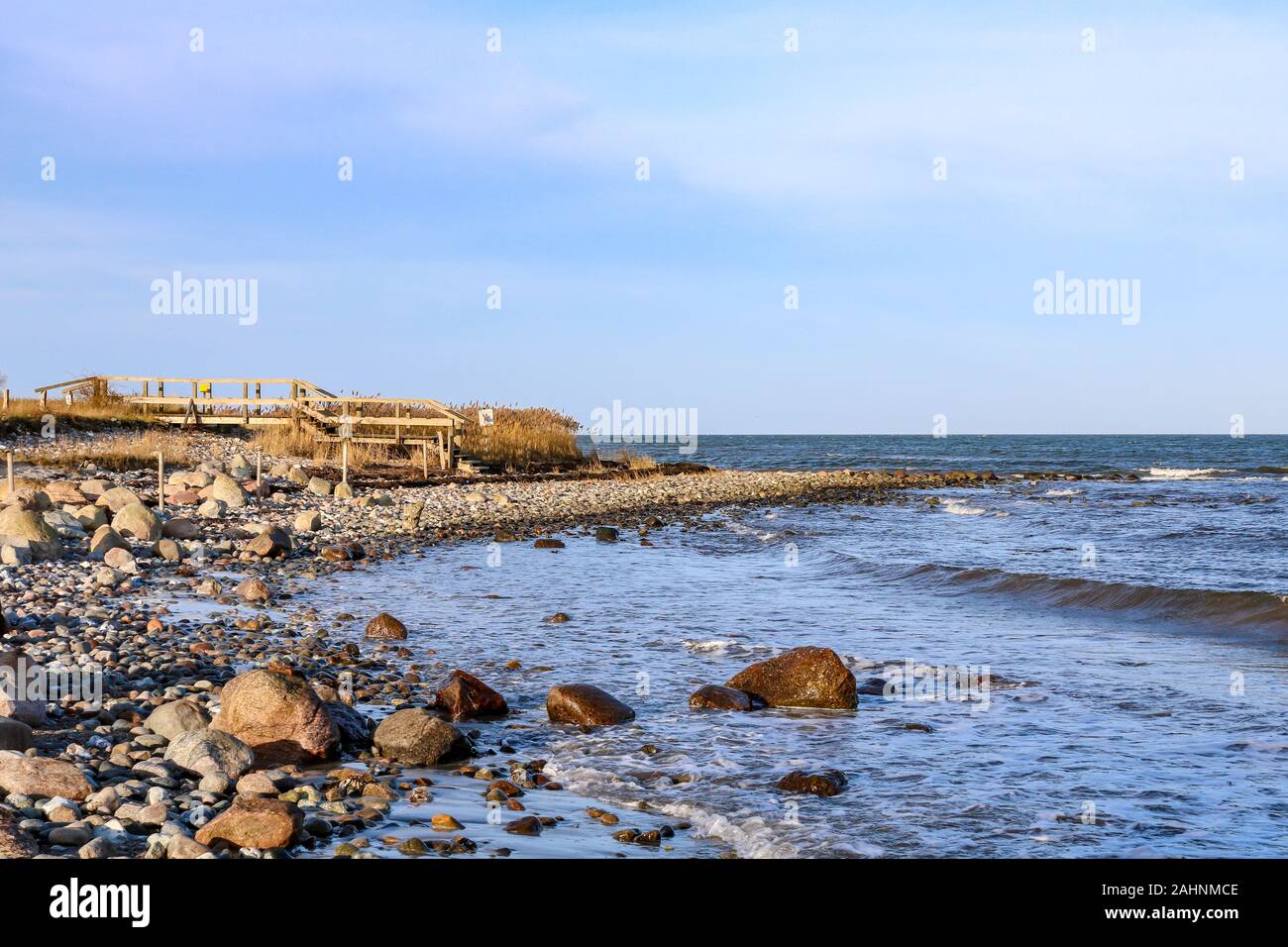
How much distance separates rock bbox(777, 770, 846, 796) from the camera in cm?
707

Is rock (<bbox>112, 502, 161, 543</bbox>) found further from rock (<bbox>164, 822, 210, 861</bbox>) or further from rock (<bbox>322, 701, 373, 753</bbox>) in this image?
rock (<bbox>164, 822, 210, 861</bbox>)

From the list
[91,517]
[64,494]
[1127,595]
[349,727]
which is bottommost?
[1127,595]

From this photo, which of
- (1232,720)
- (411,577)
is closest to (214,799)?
(1232,720)

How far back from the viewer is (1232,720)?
9.19m

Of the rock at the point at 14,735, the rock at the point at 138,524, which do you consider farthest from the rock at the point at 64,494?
the rock at the point at 14,735

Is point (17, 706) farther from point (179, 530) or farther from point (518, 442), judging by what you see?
point (518, 442)

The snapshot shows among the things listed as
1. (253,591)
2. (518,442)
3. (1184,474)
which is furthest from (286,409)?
(1184,474)

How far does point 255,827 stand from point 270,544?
14081 millimetres

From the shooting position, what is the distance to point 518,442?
41156 millimetres

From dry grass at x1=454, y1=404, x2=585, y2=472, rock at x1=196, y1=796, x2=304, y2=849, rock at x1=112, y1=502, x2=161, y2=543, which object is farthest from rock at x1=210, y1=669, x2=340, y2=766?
dry grass at x1=454, y1=404, x2=585, y2=472

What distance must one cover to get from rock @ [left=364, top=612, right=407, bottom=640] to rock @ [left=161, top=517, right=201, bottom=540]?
8.44m

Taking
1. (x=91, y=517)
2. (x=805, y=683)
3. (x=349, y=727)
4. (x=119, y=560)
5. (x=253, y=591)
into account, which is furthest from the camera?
(x=91, y=517)
